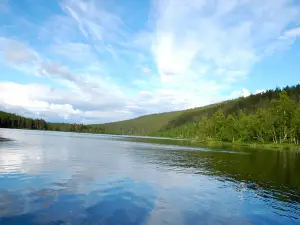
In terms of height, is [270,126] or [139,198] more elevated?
[270,126]

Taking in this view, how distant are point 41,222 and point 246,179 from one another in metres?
31.0

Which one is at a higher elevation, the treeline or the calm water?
the treeline

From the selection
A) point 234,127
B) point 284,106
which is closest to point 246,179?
point 284,106

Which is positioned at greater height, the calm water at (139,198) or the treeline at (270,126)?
the treeline at (270,126)

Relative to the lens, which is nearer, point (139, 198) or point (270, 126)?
point (139, 198)

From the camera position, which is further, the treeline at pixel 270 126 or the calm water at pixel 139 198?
the treeline at pixel 270 126

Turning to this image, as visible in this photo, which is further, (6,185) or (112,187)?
(112,187)

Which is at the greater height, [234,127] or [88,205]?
[234,127]

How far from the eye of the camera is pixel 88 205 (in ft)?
75.0

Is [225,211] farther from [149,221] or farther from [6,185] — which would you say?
[6,185]

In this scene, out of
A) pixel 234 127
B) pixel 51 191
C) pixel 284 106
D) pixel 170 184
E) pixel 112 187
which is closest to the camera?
pixel 51 191

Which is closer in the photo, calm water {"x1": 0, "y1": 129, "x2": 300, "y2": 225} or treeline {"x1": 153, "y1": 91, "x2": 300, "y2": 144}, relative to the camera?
calm water {"x1": 0, "y1": 129, "x2": 300, "y2": 225}

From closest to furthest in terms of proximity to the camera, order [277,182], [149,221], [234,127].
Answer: [149,221] → [277,182] → [234,127]

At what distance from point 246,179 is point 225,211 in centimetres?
1788
